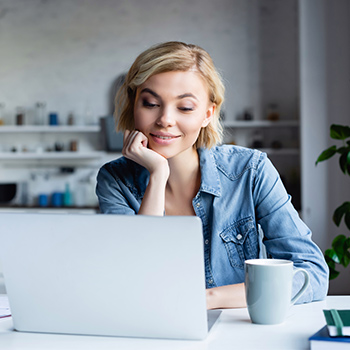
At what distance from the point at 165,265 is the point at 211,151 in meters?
0.85

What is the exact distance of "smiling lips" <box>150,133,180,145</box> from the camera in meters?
1.49

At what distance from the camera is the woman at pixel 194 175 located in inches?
56.4

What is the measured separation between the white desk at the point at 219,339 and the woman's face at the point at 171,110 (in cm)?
63

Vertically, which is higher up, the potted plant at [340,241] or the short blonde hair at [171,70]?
the short blonde hair at [171,70]

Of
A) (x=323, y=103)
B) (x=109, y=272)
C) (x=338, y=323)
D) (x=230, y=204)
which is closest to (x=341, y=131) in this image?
(x=323, y=103)

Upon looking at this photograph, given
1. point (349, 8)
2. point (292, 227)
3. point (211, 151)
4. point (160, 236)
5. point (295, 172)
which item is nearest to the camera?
point (160, 236)

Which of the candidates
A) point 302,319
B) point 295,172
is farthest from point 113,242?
point 295,172

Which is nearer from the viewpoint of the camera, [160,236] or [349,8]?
[160,236]

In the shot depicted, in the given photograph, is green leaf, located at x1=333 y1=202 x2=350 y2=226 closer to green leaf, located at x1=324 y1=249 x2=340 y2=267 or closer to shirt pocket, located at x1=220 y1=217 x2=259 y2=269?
green leaf, located at x1=324 y1=249 x2=340 y2=267

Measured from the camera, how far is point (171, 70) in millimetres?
1455

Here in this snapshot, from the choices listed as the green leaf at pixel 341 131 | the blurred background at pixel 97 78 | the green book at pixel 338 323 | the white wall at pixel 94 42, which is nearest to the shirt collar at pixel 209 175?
the green book at pixel 338 323

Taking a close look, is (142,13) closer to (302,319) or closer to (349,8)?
(349,8)

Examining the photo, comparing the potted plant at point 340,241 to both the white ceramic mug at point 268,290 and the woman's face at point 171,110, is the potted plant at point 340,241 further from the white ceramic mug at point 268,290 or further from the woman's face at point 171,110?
the white ceramic mug at point 268,290

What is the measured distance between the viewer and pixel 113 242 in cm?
85
